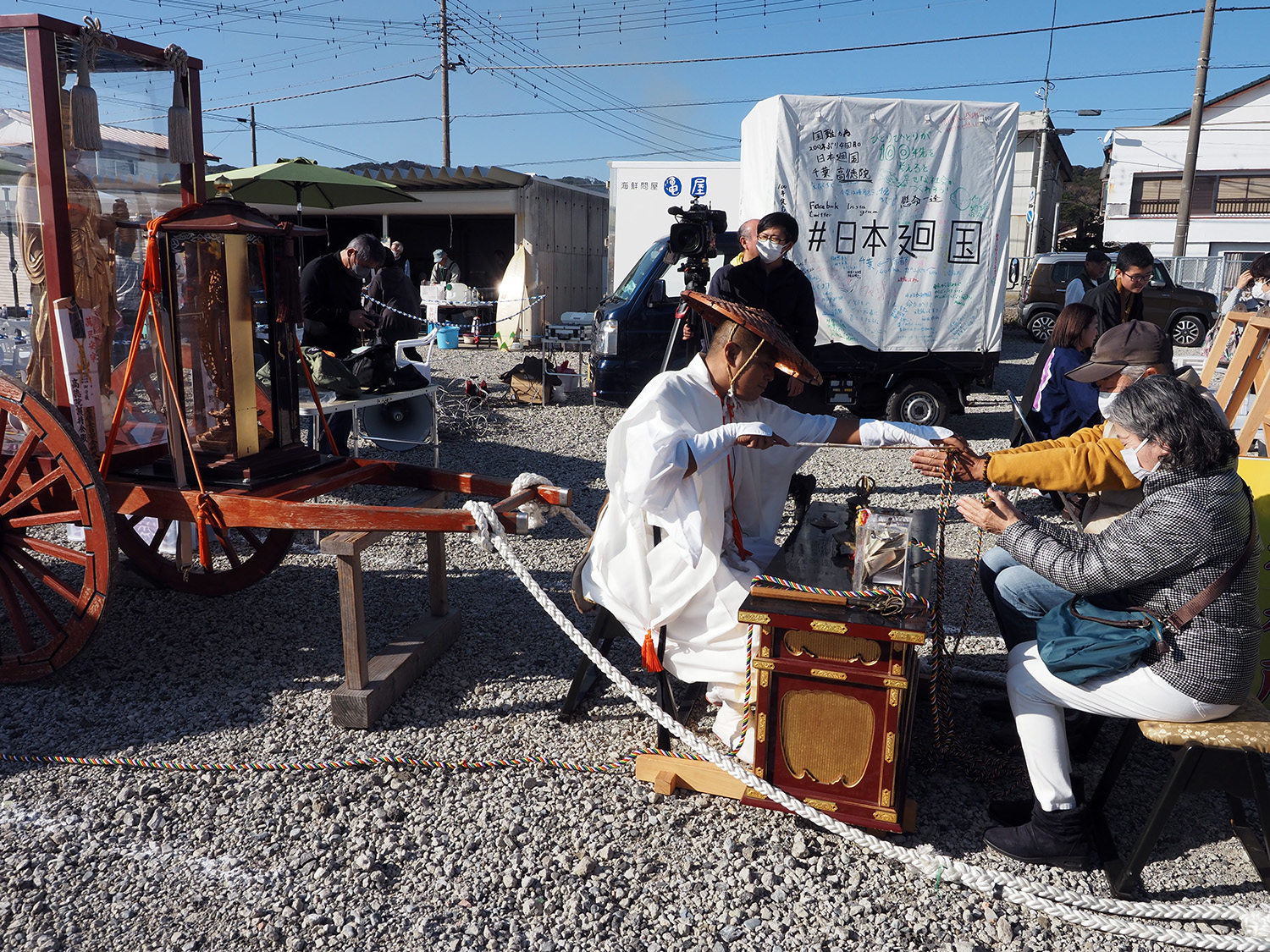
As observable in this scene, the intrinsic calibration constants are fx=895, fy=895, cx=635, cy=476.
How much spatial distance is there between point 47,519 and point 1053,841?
371 cm

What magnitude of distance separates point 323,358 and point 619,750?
3483mm

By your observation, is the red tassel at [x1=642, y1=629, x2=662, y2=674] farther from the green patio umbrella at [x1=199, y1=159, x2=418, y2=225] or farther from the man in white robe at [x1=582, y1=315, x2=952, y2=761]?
the green patio umbrella at [x1=199, y1=159, x2=418, y2=225]

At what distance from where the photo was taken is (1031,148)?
78.9 ft

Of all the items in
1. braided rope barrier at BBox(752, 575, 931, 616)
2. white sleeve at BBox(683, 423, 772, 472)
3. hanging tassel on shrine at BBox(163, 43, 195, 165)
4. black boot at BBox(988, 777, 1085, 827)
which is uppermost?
hanging tassel on shrine at BBox(163, 43, 195, 165)

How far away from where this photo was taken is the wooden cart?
10.8 ft

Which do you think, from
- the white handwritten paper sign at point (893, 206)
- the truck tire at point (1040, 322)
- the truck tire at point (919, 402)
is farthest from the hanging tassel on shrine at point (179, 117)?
the truck tire at point (1040, 322)

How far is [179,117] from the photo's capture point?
3.72 m

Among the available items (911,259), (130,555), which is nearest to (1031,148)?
(911,259)

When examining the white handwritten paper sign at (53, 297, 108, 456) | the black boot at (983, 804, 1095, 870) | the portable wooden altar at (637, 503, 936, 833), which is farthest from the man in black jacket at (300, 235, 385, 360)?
the black boot at (983, 804, 1095, 870)

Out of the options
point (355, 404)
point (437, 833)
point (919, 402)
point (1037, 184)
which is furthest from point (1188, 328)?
point (437, 833)

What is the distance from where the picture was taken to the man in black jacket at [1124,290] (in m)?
5.42

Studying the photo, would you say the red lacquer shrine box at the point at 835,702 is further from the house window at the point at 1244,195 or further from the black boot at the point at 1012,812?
the house window at the point at 1244,195

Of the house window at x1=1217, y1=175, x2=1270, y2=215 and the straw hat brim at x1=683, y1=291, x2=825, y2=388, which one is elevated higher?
the house window at x1=1217, y1=175, x2=1270, y2=215

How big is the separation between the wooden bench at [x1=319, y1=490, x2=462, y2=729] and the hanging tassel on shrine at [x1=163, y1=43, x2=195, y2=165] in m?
1.73
